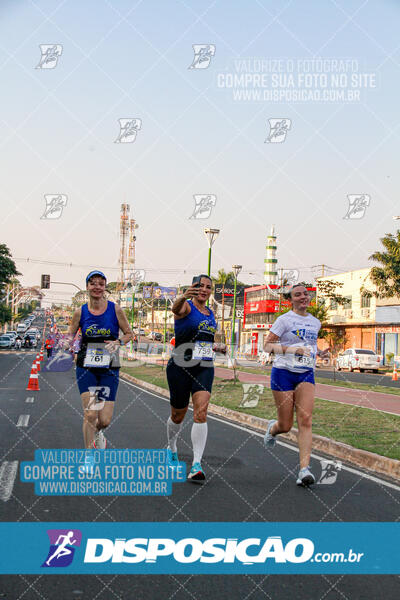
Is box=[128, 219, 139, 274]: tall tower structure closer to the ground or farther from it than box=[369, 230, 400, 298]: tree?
farther from it

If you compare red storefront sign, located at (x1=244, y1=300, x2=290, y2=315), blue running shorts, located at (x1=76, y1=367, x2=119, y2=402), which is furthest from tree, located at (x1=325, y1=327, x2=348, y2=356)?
blue running shorts, located at (x1=76, y1=367, x2=119, y2=402)

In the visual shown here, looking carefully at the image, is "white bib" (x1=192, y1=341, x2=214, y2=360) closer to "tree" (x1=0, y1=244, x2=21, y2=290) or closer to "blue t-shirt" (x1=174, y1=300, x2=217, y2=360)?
"blue t-shirt" (x1=174, y1=300, x2=217, y2=360)

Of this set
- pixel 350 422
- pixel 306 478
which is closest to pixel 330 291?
pixel 350 422

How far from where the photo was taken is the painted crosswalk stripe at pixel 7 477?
19.8 ft

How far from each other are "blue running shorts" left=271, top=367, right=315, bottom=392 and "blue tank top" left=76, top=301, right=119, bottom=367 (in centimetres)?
170

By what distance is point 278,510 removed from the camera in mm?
5672

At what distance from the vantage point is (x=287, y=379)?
7.06 meters

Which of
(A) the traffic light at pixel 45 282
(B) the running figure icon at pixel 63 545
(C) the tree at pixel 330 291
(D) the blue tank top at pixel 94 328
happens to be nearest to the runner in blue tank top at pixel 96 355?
(D) the blue tank top at pixel 94 328

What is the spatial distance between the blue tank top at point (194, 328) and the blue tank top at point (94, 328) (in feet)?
2.13

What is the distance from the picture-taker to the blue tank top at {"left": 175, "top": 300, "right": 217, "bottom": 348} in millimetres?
6965

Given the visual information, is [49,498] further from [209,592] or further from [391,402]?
[391,402]

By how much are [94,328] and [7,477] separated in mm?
1671

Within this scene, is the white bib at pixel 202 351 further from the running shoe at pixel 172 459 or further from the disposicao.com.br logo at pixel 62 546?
the disposicao.com.br logo at pixel 62 546


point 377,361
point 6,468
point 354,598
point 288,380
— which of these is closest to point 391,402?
point 288,380
